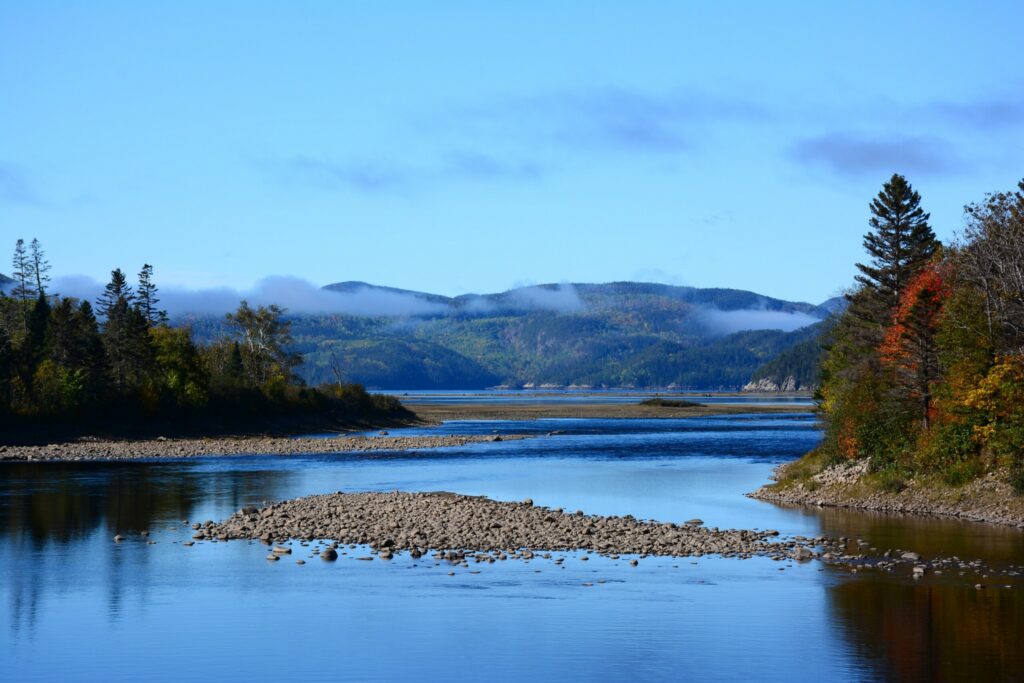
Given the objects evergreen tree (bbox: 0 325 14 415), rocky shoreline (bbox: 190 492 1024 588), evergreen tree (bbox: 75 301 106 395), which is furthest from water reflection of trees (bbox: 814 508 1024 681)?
evergreen tree (bbox: 75 301 106 395)

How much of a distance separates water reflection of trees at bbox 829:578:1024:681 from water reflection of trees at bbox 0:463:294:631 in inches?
797

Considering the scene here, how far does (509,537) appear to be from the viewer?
41.3m

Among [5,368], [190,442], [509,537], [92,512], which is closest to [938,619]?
[509,537]

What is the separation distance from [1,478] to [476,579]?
50103mm

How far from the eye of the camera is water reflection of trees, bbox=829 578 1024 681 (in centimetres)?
2420

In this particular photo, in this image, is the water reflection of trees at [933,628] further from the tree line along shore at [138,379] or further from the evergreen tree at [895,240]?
the tree line along shore at [138,379]

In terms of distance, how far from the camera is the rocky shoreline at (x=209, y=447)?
91.8m

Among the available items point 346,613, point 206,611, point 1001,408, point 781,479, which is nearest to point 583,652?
point 346,613

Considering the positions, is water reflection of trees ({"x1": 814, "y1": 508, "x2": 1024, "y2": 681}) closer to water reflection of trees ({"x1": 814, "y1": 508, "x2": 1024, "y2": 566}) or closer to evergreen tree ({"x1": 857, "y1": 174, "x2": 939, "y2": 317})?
water reflection of trees ({"x1": 814, "y1": 508, "x2": 1024, "y2": 566})

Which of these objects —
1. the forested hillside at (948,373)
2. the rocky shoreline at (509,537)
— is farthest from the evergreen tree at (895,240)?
the rocky shoreline at (509,537)

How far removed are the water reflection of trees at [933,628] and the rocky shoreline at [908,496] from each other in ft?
47.7

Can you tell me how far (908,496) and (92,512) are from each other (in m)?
38.8

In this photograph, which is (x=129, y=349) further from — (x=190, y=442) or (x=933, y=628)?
(x=933, y=628)

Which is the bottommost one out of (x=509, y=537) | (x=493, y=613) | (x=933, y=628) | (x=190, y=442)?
(x=933, y=628)
